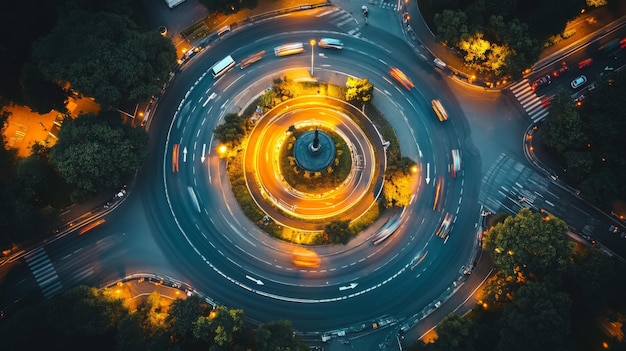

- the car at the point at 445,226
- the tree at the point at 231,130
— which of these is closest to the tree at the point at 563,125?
the car at the point at 445,226

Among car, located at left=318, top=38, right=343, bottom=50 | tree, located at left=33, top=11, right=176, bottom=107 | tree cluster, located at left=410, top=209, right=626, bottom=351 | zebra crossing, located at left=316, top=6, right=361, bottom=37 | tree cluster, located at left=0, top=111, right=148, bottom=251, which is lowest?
tree cluster, located at left=410, top=209, right=626, bottom=351


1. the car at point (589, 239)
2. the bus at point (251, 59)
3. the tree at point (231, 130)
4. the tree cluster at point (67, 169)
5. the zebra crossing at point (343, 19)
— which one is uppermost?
the zebra crossing at point (343, 19)

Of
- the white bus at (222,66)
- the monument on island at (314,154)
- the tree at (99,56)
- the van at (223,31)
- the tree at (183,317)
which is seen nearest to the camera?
the tree at (183,317)

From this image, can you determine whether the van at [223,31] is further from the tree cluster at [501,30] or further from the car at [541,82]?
the car at [541,82]

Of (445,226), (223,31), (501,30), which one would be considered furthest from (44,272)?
(501,30)

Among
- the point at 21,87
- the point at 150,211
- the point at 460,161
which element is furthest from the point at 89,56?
the point at 460,161

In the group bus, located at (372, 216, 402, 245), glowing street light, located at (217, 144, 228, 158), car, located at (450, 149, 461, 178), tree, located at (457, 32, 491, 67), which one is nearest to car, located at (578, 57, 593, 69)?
tree, located at (457, 32, 491, 67)

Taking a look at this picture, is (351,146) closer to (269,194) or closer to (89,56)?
(269,194)

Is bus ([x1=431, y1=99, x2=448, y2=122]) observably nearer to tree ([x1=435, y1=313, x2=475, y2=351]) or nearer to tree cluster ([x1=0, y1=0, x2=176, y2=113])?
tree ([x1=435, y1=313, x2=475, y2=351])
